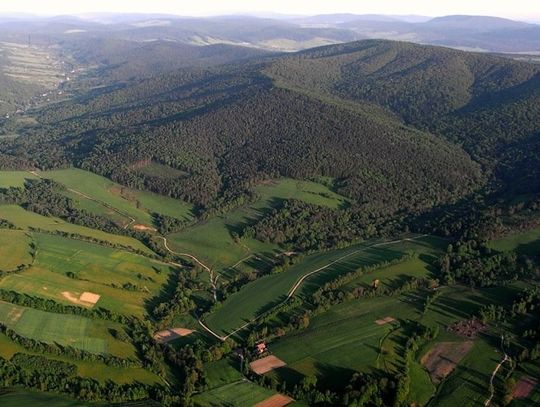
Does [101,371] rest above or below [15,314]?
below

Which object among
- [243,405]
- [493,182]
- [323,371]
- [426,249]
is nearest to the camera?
[243,405]

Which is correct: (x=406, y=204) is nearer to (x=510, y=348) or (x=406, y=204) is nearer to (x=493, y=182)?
(x=493, y=182)

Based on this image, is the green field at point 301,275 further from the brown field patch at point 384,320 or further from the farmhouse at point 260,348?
the brown field patch at point 384,320

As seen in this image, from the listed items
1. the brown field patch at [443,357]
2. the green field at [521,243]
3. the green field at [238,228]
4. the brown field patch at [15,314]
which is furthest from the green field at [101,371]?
the green field at [521,243]

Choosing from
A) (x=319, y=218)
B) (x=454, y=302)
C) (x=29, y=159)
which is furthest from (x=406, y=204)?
(x=29, y=159)

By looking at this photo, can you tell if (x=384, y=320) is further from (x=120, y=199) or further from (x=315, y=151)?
(x=315, y=151)

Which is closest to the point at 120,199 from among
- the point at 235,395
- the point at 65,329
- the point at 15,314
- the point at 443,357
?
the point at 15,314
